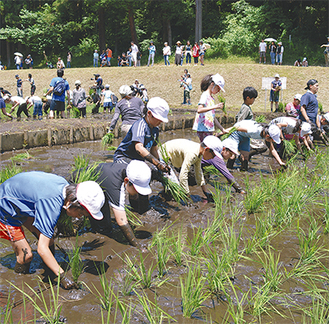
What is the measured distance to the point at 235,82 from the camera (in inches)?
791

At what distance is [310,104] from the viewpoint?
7.61m

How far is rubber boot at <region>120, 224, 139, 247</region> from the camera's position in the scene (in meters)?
3.67

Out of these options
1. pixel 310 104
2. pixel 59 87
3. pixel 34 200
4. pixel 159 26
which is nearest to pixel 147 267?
pixel 34 200

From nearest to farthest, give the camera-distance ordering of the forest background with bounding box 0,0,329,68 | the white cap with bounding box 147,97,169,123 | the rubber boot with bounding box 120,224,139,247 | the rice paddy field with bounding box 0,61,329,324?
the rice paddy field with bounding box 0,61,329,324
the rubber boot with bounding box 120,224,139,247
the white cap with bounding box 147,97,169,123
the forest background with bounding box 0,0,329,68

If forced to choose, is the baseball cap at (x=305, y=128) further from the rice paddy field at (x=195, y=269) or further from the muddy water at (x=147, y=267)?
the muddy water at (x=147, y=267)

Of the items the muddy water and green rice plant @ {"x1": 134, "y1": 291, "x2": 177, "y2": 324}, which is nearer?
green rice plant @ {"x1": 134, "y1": 291, "x2": 177, "y2": 324}

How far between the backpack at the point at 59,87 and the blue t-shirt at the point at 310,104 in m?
5.77

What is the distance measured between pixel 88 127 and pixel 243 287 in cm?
749

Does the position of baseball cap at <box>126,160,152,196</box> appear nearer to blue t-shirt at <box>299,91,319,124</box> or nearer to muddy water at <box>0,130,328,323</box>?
muddy water at <box>0,130,328,323</box>

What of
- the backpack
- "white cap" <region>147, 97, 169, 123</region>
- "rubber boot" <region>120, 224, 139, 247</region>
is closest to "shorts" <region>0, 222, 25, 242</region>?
"rubber boot" <region>120, 224, 139, 247</region>

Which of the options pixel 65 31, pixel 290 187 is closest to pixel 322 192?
pixel 290 187

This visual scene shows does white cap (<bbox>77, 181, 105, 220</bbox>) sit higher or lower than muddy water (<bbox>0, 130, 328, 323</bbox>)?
higher

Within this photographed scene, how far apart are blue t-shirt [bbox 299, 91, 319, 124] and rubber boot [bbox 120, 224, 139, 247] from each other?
523 cm

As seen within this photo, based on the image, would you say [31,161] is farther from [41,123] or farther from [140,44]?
[140,44]
